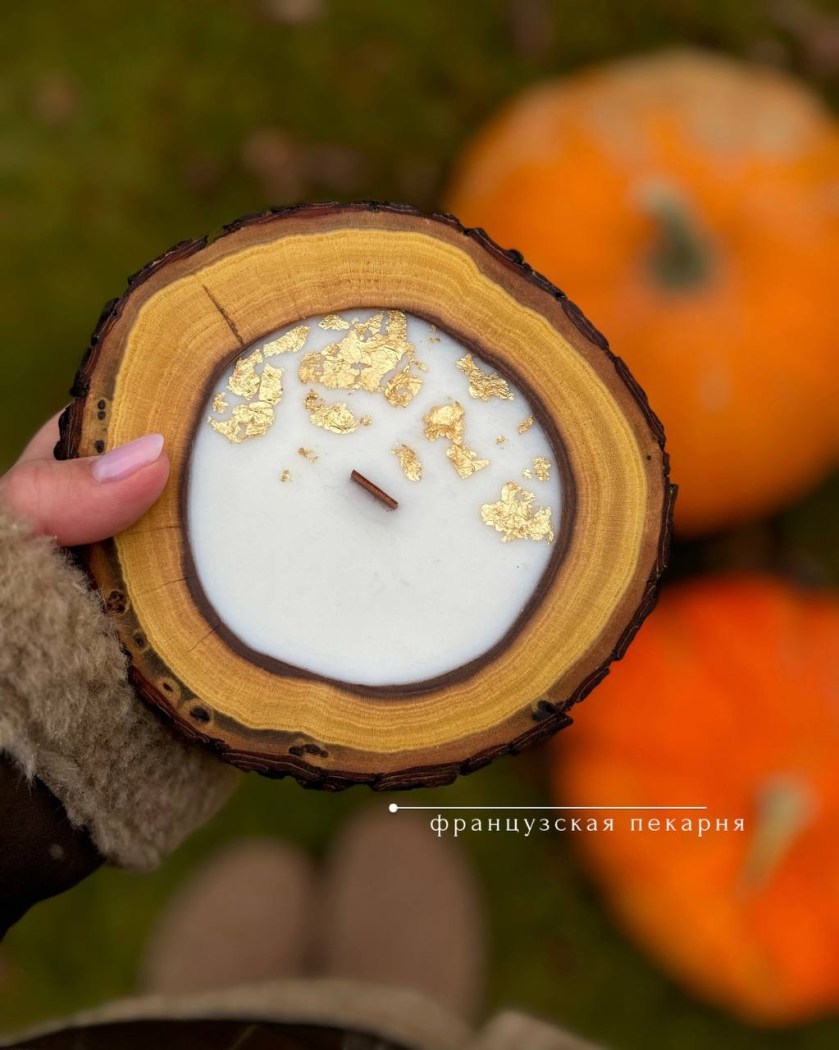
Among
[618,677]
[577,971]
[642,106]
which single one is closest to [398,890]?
[577,971]

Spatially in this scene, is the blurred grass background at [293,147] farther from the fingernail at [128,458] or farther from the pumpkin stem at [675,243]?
the fingernail at [128,458]

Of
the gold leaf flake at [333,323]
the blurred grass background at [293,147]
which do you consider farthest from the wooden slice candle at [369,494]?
the blurred grass background at [293,147]

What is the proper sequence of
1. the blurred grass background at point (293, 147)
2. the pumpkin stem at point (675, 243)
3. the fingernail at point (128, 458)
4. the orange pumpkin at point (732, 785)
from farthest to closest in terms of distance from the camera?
the blurred grass background at point (293, 147) → the orange pumpkin at point (732, 785) → the pumpkin stem at point (675, 243) → the fingernail at point (128, 458)

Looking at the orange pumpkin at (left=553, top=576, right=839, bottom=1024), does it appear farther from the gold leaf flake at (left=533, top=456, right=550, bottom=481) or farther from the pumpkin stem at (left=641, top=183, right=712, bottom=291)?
the gold leaf flake at (left=533, top=456, right=550, bottom=481)

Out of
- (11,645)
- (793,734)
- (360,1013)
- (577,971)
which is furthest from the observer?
(577,971)

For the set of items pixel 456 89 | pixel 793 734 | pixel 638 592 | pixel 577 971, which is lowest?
pixel 577 971

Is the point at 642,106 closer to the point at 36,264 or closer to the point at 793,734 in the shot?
the point at 793,734

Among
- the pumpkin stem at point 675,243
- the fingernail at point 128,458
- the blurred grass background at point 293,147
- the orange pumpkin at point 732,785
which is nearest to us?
the fingernail at point 128,458
